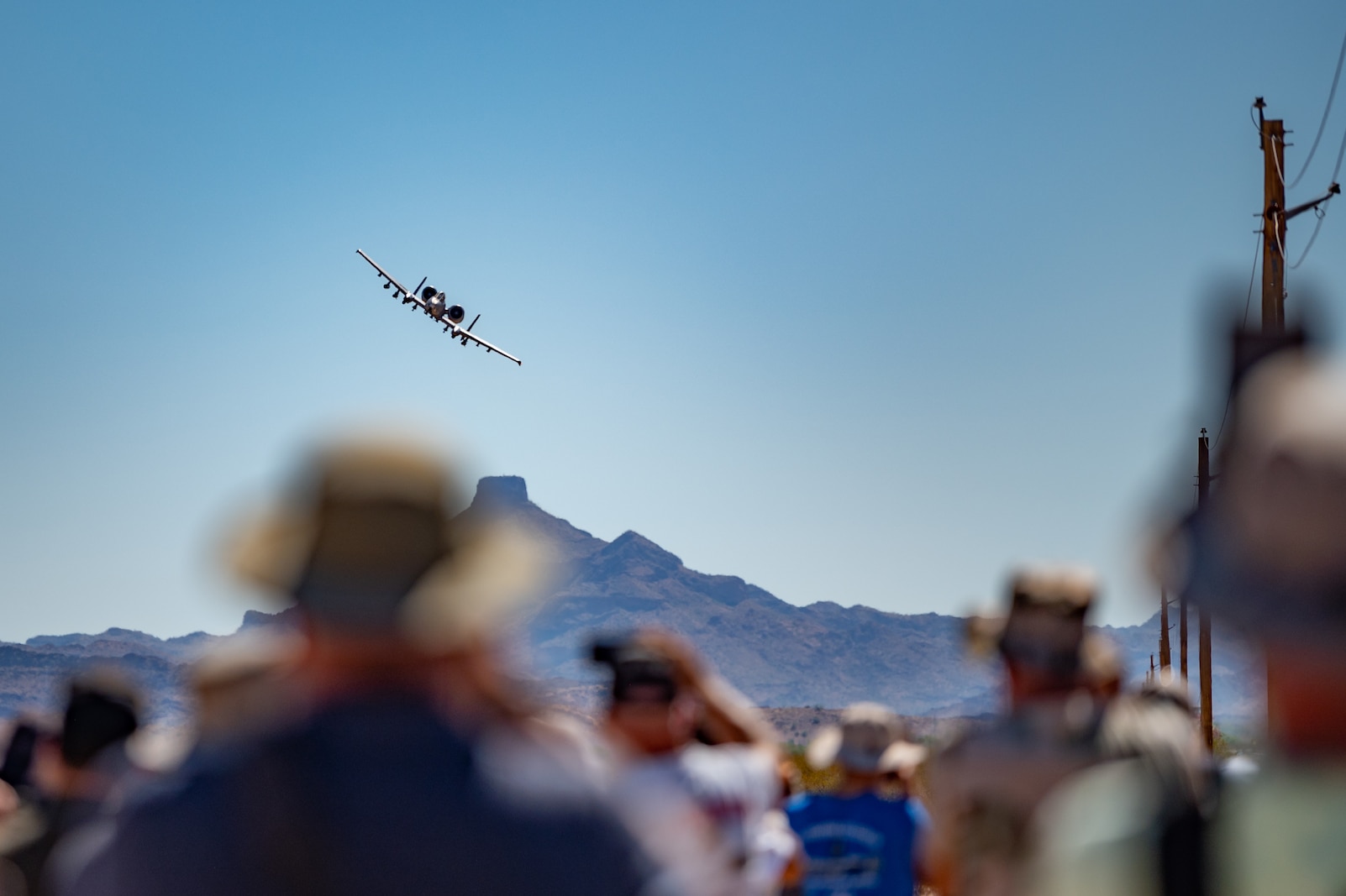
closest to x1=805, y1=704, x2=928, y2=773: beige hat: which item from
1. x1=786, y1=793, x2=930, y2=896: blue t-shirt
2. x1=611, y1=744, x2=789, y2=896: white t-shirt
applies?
x1=786, y1=793, x2=930, y2=896: blue t-shirt

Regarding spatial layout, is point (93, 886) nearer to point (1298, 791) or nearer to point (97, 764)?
point (1298, 791)

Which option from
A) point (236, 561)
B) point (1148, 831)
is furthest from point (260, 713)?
point (1148, 831)

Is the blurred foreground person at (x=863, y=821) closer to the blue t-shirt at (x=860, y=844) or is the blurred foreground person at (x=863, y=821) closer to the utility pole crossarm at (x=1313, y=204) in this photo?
the blue t-shirt at (x=860, y=844)

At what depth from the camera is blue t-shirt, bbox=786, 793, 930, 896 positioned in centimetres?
613

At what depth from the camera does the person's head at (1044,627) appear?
14.7 feet

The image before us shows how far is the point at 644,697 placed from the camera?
568 cm

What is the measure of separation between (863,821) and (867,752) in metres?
0.27

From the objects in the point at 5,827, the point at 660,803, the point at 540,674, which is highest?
the point at 540,674

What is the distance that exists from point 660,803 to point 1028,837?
1.84 metres

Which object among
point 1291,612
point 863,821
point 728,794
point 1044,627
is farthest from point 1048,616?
point 1291,612

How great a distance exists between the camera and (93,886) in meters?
2.46

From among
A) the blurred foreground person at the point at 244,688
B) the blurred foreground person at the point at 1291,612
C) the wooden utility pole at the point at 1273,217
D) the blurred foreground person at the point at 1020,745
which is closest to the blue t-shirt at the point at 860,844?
the blurred foreground person at the point at 1020,745

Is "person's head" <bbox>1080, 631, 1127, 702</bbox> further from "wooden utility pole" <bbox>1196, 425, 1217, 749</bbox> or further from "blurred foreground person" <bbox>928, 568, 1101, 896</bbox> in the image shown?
"wooden utility pole" <bbox>1196, 425, 1217, 749</bbox>

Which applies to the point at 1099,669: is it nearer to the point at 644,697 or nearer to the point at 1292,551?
the point at 644,697
